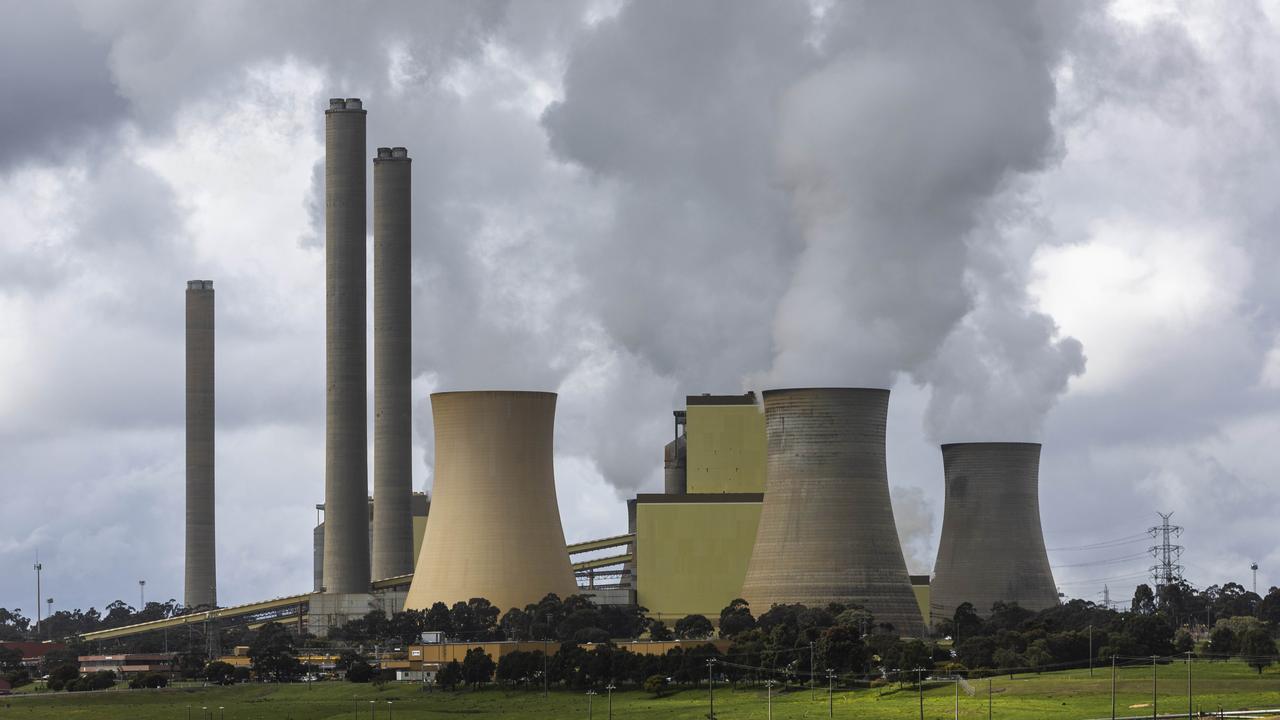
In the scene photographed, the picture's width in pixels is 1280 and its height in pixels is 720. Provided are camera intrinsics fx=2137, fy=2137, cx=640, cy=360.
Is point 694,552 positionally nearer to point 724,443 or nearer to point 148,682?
point 724,443

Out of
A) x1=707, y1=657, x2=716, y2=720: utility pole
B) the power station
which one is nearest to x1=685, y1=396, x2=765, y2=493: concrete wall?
the power station

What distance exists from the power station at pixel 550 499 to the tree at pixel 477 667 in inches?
264

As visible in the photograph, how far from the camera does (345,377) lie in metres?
90.8

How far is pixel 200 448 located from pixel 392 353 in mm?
13565

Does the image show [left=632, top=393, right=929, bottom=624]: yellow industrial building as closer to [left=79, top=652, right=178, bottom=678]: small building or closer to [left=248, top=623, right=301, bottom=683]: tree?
[left=248, top=623, right=301, bottom=683]: tree

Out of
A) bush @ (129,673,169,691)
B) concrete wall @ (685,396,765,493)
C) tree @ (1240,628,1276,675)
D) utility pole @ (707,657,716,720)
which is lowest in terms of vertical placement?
bush @ (129,673,169,691)

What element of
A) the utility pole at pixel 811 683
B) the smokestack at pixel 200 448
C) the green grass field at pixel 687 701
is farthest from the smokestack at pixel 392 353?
the utility pole at pixel 811 683

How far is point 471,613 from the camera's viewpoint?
75.1 meters

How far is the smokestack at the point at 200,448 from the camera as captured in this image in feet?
336

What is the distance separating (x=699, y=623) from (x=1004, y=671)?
16475 mm

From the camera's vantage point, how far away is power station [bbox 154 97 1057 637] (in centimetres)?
7031

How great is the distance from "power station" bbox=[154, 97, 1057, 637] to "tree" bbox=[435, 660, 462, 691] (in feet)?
21.8

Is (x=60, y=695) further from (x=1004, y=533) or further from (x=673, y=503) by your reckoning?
(x=1004, y=533)

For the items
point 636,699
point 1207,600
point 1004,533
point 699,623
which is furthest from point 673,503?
point 1207,600
